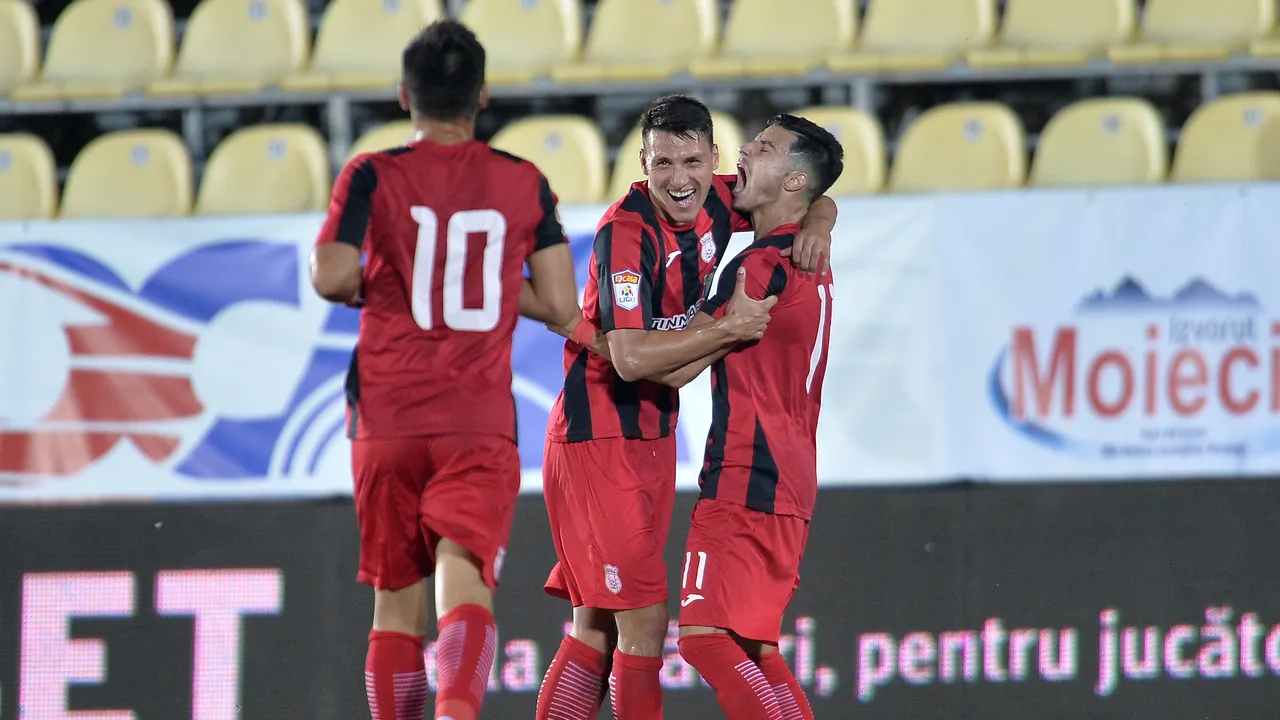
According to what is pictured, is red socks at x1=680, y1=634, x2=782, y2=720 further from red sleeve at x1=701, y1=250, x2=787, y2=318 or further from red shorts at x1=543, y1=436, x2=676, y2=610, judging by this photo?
red sleeve at x1=701, y1=250, x2=787, y2=318

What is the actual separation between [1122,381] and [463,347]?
116 inches

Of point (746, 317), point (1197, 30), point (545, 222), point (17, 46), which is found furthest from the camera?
point (17, 46)

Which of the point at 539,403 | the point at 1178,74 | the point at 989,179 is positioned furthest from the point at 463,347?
the point at 1178,74

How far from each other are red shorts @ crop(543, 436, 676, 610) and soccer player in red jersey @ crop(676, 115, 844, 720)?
136 mm

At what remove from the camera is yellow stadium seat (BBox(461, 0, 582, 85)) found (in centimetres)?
791

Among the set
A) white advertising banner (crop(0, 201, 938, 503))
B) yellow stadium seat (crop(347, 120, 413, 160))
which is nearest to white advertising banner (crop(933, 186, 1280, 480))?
white advertising banner (crop(0, 201, 938, 503))

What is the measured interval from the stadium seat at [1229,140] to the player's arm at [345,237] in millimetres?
4515

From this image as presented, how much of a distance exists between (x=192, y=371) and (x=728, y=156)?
258 cm

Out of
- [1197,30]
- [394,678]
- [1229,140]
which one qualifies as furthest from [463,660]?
[1197,30]

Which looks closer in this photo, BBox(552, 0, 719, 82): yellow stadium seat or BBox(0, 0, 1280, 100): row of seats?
BBox(0, 0, 1280, 100): row of seats

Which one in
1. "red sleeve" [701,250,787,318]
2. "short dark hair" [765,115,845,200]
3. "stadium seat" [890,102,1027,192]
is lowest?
"red sleeve" [701,250,787,318]

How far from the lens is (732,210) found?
15.2 feet

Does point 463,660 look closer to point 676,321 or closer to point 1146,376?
point 676,321

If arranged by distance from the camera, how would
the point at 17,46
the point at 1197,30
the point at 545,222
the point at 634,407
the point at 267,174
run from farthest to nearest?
the point at 17,46 < the point at 1197,30 < the point at 267,174 < the point at 634,407 < the point at 545,222
